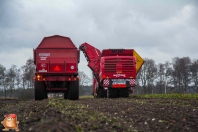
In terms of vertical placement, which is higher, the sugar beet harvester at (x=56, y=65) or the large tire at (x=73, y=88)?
the sugar beet harvester at (x=56, y=65)

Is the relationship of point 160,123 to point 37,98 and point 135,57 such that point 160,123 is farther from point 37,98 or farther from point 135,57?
point 135,57

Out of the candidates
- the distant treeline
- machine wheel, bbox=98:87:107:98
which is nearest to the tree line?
the distant treeline

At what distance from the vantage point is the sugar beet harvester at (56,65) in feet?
59.8

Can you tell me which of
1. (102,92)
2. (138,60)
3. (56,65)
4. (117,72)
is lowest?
(102,92)

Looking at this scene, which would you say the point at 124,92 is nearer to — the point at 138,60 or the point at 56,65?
the point at 138,60

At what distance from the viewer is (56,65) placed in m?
18.5

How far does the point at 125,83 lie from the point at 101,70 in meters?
1.99

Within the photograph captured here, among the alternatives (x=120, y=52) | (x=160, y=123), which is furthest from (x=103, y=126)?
(x=120, y=52)

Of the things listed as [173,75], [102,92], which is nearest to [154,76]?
[173,75]

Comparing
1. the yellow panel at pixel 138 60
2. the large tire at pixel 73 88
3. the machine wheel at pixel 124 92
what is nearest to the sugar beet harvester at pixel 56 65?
the large tire at pixel 73 88

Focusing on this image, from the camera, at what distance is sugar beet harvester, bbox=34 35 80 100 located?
1823cm

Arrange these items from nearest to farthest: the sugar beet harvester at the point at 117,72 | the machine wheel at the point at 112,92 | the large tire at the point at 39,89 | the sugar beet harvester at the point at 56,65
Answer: the large tire at the point at 39,89 → the sugar beet harvester at the point at 56,65 → the sugar beet harvester at the point at 117,72 → the machine wheel at the point at 112,92

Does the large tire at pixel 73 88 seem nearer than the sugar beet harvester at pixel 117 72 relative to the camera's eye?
Yes

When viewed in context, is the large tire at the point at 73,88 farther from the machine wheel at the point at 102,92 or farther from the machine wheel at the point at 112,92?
the machine wheel at the point at 102,92
